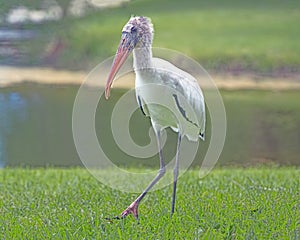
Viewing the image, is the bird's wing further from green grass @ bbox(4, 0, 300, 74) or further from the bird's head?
green grass @ bbox(4, 0, 300, 74)

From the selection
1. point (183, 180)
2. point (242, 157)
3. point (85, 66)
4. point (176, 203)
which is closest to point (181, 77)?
point (176, 203)

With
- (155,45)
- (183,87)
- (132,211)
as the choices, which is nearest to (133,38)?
(183,87)

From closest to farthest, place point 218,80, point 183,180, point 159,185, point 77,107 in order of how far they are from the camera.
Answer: point 77,107, point 159,185, point 183,180, point 218,80

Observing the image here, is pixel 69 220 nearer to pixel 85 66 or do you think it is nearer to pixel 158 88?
pixel 158 88

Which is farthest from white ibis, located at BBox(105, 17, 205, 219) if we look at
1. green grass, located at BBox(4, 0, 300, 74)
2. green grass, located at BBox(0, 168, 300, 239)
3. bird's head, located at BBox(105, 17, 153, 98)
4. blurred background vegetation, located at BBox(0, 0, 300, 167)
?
green grass, located at BBox(4, 0, 300, 74)

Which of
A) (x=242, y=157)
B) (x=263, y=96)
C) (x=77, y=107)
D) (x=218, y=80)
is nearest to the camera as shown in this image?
(x=77, y=107)

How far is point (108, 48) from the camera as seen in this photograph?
14539 mm

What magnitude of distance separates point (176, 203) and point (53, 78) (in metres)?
9.12

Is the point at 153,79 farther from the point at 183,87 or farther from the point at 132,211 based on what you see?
the point at 132,211

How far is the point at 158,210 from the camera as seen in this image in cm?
397

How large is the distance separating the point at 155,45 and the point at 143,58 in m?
11.8

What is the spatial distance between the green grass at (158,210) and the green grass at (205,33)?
868 cm

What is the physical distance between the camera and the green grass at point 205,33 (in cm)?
1413

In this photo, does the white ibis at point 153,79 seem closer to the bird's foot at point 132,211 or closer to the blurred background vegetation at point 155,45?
the bird's foot at point 132,211
